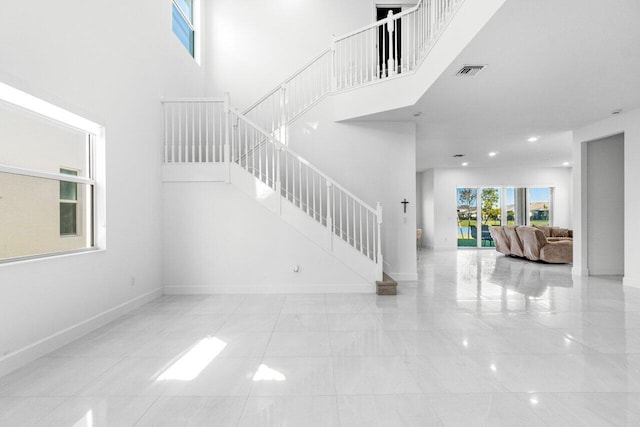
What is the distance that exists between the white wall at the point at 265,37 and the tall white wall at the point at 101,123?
4.91ft

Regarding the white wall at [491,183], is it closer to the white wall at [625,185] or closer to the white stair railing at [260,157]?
the white wall at [625,185]

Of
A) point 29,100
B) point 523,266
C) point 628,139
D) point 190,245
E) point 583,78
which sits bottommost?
point 523,266

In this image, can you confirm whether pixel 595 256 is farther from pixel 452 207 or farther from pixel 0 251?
pixel 0 251

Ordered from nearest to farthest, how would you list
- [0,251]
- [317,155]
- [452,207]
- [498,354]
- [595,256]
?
[0,251] → [498,354] → [317,155] → [595,256] → [452,207]

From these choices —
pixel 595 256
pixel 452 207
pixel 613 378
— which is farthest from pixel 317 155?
pixel 452 207

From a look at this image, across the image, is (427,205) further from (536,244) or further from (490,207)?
(536,244)

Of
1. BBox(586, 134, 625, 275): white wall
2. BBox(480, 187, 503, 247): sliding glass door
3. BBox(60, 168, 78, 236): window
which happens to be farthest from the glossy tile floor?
BBox(480, 187, 503, 247): sliding glass door

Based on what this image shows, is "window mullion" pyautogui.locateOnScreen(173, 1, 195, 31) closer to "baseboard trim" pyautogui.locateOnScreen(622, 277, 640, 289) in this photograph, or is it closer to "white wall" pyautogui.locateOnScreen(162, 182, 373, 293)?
"white wall" pyautogui.locateOnScreen(162, 182, 373, 293)

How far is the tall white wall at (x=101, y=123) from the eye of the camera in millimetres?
2537

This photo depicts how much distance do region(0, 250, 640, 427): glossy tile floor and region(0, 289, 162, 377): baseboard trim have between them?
0.08 metres

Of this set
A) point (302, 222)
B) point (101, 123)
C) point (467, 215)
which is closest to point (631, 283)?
point (302, 222)

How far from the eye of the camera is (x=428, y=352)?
110 inches

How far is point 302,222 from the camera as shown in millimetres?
5035

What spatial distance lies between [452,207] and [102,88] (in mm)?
11116
